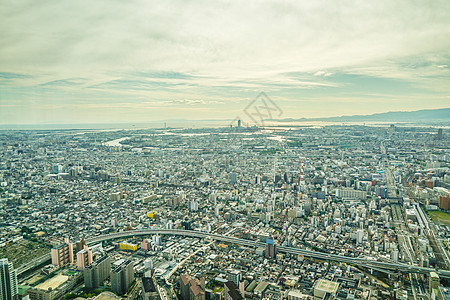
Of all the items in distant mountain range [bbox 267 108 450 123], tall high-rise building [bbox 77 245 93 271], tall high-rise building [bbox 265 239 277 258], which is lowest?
tall high-rise building [bbox 265 239 277 258]

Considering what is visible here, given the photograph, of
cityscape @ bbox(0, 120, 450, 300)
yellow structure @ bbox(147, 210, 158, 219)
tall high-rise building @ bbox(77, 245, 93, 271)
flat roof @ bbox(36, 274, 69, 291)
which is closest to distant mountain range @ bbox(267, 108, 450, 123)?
cityscape @ bbox(0, 120, 450, 300)

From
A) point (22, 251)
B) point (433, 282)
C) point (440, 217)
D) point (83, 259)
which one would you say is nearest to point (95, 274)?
point (83, 259)

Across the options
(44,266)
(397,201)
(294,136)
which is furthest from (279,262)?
(294,136)

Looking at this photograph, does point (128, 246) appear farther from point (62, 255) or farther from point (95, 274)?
point (95, 274)

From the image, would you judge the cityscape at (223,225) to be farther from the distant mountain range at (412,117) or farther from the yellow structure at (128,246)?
the distant mountain range at (412,117)

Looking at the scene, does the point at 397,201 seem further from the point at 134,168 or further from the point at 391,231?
the point at 134,168

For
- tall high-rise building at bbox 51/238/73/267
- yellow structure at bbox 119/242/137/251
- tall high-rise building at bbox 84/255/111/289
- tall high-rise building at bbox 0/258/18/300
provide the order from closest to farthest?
tall high-rise building at bbox 0/258/18/300 < tall high-rise building at bbox 84/255/111/289 < tall high-rise building at bbox 51/238/73/267 < yellow structure at bbox 119/242/137/251

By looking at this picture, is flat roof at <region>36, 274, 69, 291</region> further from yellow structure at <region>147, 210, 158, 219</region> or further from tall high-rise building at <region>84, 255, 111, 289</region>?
yellow structure at <region>147, 210, 158, 219</region>

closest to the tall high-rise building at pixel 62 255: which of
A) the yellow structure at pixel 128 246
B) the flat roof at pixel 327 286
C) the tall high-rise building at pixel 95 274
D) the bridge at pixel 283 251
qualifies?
the bridge at pixel 283 251

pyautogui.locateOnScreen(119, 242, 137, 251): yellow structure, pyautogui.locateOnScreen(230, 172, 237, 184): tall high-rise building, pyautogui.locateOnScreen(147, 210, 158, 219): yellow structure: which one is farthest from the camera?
pyautogui.locateOnScreen(230, 172, 237, 184): tall high-rise building
